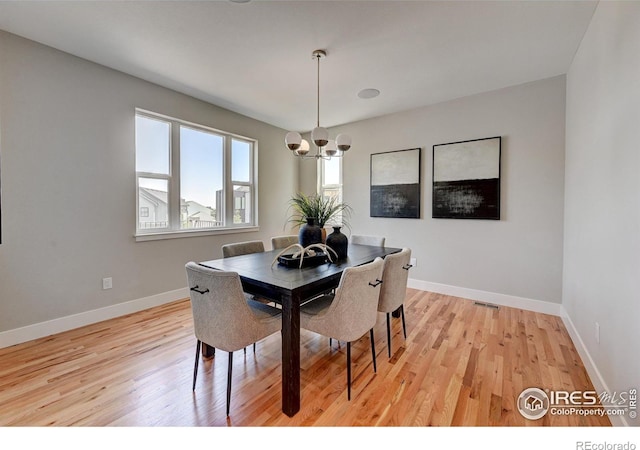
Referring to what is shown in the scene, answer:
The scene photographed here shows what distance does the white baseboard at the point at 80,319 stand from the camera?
2.42 m

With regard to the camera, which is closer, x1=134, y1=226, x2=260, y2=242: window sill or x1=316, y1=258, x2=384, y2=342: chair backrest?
x1=316, y1=258, x2=384, y2=342: chair backrest

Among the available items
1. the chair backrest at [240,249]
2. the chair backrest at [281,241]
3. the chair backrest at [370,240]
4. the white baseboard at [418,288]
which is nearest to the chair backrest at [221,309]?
the chair backrest at [240,249]

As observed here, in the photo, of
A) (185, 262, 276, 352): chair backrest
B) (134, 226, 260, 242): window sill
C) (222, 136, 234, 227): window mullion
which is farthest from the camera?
(222, 136, 234, 227): window mullion

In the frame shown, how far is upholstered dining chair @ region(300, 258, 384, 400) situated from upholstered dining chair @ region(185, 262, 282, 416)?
410 mm

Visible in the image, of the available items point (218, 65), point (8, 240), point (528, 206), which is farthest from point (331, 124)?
point (8, 240)

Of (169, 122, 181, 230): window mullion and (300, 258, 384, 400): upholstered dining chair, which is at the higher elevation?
(169, 122, 181, 230): window mullion

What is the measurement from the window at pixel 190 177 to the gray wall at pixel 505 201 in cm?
235

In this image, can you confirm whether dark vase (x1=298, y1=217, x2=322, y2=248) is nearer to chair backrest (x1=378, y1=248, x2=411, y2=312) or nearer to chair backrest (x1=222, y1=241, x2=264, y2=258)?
chair backrest (x1=378, y1=248, x2=411, y2=312)

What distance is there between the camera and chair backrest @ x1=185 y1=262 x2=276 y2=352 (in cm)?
158

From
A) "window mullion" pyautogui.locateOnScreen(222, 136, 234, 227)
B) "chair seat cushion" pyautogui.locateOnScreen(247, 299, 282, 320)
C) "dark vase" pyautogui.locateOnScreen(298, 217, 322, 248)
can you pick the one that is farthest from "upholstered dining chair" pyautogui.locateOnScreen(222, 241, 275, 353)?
"window mullion" pyautogui.locateOnScreen(222, 136, 234, 227)

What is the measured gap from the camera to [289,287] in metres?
1.62

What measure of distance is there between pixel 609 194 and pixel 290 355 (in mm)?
2215

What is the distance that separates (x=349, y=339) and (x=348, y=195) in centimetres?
328

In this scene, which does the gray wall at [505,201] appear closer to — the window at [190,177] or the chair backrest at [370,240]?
the chair backrest at [370,240]
